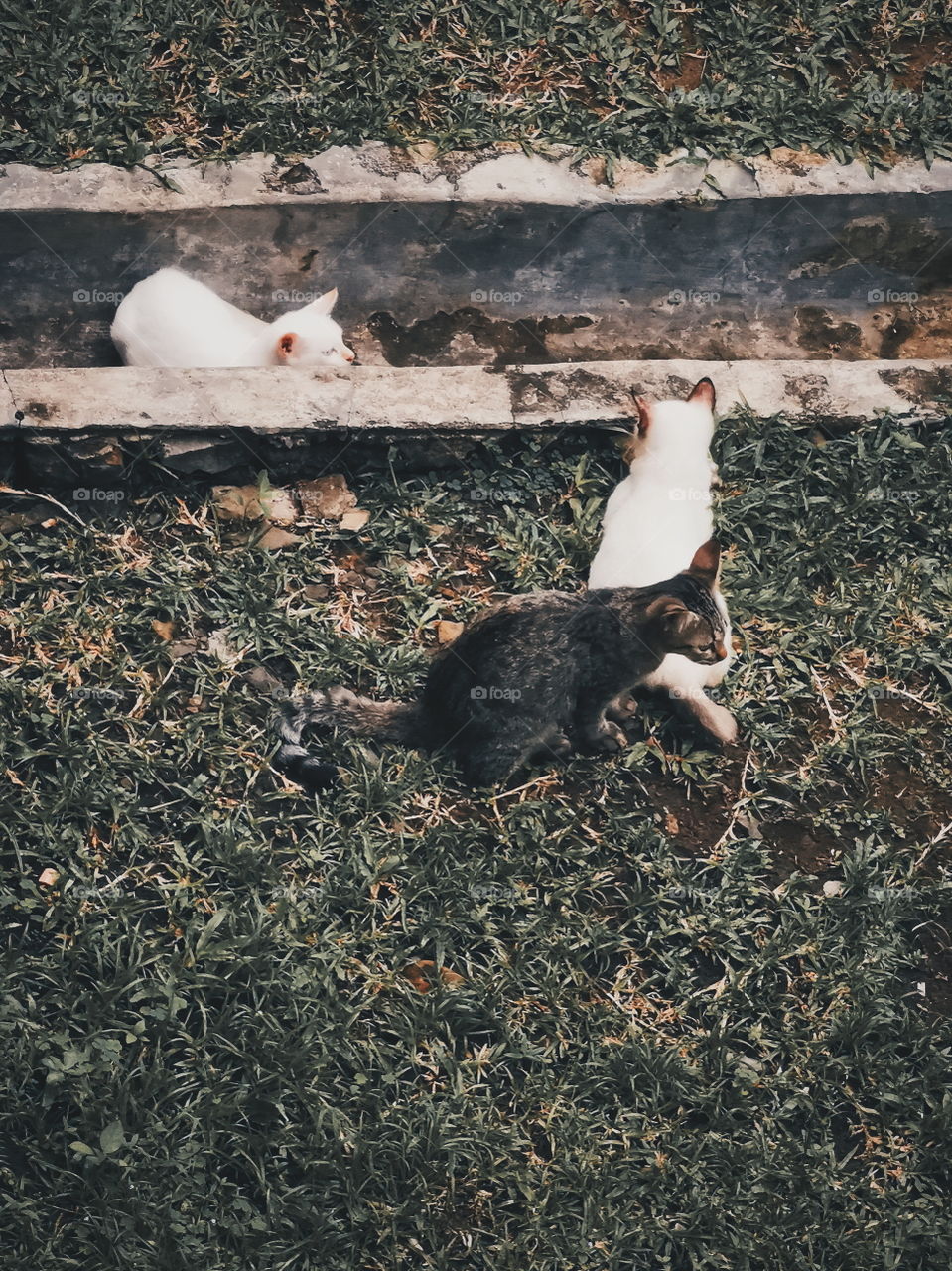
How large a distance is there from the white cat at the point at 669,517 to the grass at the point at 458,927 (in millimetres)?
134

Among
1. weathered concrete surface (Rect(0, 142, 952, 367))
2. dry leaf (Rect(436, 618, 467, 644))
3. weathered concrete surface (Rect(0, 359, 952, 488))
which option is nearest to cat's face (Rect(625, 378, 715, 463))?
weathered concrete surface (Rect(0, 359, 952, 488))

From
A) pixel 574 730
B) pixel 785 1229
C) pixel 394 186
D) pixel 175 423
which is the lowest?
pixel 785 1229

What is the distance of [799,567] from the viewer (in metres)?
4.31

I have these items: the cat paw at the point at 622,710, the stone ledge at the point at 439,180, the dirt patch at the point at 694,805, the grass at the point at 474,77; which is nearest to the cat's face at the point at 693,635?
the cat paw at the point at 622,710

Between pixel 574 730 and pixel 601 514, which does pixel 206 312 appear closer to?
pixel 601 514

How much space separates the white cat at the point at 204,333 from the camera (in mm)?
4324

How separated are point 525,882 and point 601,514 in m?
1.45

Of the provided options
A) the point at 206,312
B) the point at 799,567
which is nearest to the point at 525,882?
the point at 799,567

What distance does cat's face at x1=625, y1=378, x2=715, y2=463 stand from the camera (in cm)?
424

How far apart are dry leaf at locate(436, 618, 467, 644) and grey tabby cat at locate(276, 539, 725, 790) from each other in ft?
1.14

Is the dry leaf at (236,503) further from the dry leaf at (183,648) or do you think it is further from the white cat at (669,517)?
the white cat at (669,517)

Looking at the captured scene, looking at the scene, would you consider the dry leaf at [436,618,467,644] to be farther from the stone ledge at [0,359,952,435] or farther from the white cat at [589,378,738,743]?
the stone ledge at [0,359,952,435]

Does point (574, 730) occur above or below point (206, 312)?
below

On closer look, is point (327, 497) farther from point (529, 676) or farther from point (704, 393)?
point (704, 393)
